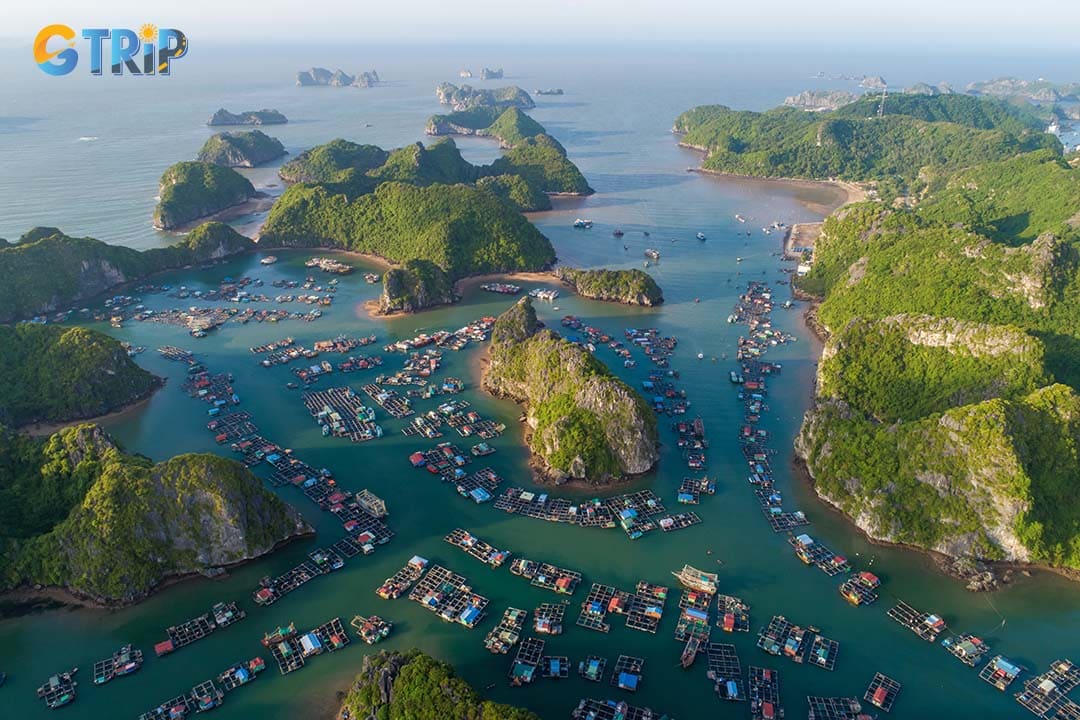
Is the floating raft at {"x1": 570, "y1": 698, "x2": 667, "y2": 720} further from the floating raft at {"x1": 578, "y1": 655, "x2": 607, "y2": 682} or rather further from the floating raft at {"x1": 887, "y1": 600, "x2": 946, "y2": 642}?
the floating raft at {"x1": 887, "y1": 600, "x2": 946, "y2": 642}

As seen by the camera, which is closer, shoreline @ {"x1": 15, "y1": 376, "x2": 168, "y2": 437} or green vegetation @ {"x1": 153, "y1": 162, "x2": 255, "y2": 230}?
shoreline @ {"x1": 15, "y1": 376, "x2": 168, "y2": 437}

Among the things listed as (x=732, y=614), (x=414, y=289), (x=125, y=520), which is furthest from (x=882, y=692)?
(x=414, y=289)

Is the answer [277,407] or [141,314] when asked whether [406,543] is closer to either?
[277,407]

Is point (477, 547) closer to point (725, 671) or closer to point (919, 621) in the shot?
point (725, 671)

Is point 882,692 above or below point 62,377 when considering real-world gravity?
below

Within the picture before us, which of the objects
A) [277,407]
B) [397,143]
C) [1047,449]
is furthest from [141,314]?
[397,143]

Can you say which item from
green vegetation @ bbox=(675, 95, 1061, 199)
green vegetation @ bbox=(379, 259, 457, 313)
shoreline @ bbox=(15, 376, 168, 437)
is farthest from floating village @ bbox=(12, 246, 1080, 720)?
green vegetation @ bbox=(675, 95, 1061, 199)
